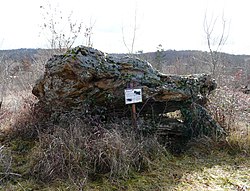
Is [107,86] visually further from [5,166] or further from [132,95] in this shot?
[5,166]

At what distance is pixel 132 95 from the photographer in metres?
4.24

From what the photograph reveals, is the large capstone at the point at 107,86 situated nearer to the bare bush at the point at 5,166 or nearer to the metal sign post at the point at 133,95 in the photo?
the metal sign post at the point at 133,95

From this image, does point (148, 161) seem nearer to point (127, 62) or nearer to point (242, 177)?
point (242, 177)

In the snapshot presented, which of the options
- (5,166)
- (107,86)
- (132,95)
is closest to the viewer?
(5,166)

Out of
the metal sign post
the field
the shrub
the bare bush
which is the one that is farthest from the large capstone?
the bare bush

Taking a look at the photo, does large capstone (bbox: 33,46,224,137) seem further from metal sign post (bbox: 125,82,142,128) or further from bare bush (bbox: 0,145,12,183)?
bare bush (bbox: 0,145,12,183)

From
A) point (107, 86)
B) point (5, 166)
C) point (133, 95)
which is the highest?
point (107, 86)

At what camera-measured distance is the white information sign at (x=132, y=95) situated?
4.22 m

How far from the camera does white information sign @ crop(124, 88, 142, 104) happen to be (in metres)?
4.22

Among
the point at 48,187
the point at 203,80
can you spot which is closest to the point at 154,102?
the point at 203,80

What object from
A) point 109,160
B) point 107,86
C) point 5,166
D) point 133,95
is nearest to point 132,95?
point 133,95

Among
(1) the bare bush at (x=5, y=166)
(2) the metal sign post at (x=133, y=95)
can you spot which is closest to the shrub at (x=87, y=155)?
(1) the bare bush at (x=5, y=166)

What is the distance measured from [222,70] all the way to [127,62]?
6253mm

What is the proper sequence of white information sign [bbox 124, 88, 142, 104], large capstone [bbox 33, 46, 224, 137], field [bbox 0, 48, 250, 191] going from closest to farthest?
field [bbox 0, 48, 250, 191], white information sign [bbox 124, 88, 142, 104], large capstone [bbox 33, 46, 224, 137]
